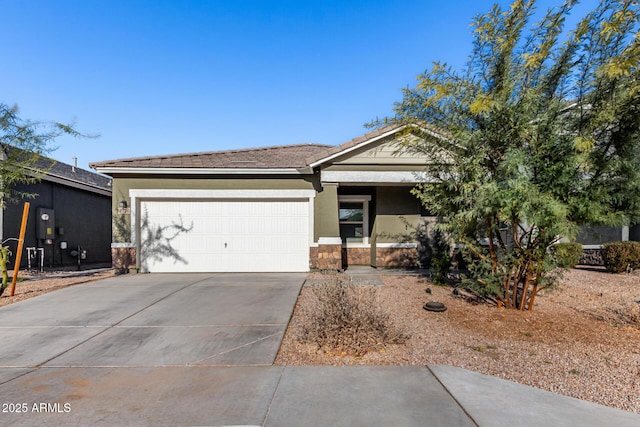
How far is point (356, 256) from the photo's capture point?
12.1 metres

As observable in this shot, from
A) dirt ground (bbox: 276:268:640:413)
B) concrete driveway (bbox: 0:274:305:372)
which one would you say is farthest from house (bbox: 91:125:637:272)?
dirt ground (bbox: 276:268:640:413)

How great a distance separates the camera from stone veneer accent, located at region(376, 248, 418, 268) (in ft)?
37.2

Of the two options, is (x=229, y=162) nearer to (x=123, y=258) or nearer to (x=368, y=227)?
(x=123, y=258)

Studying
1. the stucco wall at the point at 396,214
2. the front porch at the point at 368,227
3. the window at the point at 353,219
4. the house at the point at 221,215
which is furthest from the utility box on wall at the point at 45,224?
the stucco wall at the point at 396,214

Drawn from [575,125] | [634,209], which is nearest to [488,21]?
[575,125]

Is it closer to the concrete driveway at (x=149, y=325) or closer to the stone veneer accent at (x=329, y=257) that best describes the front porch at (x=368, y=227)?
the stone veneer accent at (x=329, y=257)

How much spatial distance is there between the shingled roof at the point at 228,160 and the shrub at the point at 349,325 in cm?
642

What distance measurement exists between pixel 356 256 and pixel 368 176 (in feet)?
10.4

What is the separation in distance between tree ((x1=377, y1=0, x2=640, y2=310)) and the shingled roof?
5.70 metres

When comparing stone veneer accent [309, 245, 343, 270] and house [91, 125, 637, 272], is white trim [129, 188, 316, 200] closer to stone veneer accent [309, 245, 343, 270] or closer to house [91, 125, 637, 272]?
house [91, 125, 637, 272]

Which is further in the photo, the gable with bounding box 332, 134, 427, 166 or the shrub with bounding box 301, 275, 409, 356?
the gable with bounding box 332, 134, 427, 166

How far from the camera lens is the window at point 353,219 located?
12102 millimetres

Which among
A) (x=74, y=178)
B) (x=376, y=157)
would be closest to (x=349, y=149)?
(x=376, y=157)

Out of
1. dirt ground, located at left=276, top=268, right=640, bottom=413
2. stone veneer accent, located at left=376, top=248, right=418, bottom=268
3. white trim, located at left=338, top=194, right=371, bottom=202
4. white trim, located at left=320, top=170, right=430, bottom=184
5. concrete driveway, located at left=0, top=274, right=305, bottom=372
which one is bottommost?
dirt ground, located at left=276, top=268, right=640, bottom=413
